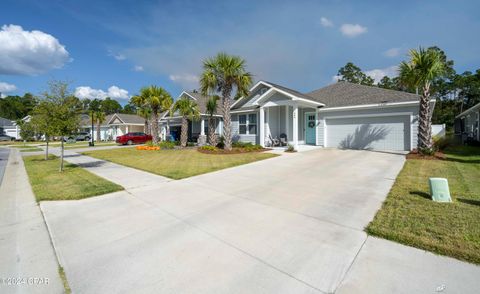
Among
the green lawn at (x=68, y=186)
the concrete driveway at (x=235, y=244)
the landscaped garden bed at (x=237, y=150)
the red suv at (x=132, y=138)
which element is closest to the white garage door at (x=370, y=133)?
the landscaped garden bed at (x=237, y=150)

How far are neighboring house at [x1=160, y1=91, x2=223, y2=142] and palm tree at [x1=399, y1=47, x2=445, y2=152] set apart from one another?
1535 centimetres

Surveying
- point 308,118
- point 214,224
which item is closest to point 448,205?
point 214,224

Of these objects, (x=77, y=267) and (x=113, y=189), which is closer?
(x=77, y=267)

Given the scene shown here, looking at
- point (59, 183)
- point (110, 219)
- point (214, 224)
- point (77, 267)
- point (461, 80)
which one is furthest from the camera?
point (461, 80)

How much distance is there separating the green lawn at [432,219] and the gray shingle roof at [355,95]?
843 centimetres

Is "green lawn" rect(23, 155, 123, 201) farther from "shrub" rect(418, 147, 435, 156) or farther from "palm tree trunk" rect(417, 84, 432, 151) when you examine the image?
"palm tree trunk" rect(417, 84, 432, 151)

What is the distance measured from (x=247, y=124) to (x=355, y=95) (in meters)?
8.34

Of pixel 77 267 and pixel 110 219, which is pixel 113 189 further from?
pixel 77 267

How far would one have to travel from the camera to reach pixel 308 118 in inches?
689

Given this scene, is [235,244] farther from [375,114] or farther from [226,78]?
[375,114]

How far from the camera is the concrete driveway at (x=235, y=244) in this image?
258 cm

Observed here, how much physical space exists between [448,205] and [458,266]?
8.10 feet

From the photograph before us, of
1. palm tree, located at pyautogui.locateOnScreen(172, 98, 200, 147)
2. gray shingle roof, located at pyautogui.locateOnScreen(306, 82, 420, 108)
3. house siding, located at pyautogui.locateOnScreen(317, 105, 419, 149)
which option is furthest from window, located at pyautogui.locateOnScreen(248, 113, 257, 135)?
gray shingle roof, located at pyautogui.locateOnScreen(306, 82, 420, 108)

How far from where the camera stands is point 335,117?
16.0 metres
